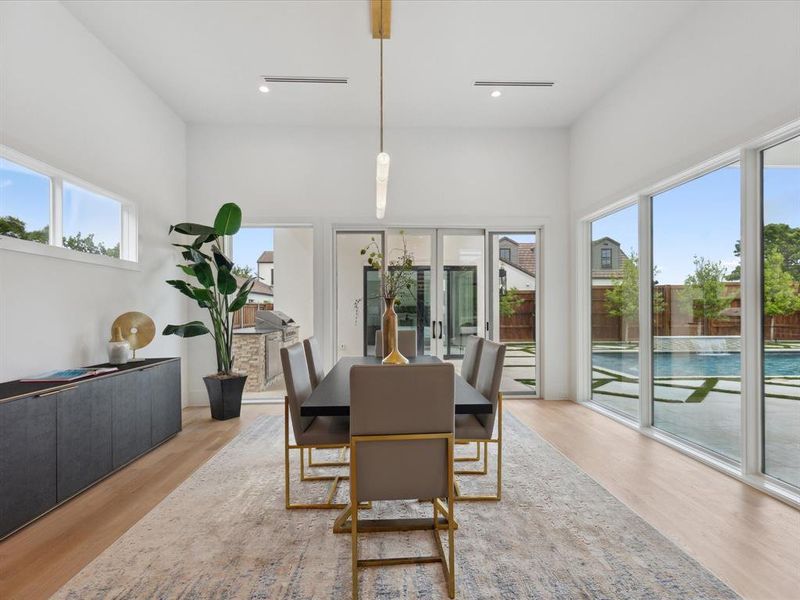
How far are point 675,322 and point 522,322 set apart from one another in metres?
2.00

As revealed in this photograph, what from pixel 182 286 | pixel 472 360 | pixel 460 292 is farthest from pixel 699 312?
pixel 182 286

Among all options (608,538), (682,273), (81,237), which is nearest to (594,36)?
(682,273)

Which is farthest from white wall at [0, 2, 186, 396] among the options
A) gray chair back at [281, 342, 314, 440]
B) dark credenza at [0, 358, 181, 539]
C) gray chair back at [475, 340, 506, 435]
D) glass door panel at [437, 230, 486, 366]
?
glass door panel at [437, 230, 486, 366]

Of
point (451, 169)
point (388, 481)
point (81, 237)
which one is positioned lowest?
point (388, 481)

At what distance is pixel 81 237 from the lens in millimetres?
3398

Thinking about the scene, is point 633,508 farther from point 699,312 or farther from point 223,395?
point 223,395

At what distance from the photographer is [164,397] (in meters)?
3.70

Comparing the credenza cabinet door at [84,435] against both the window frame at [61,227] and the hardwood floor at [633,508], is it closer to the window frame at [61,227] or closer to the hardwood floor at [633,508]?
the hardwood floor at [633,508]

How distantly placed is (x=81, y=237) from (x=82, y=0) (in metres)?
1.70

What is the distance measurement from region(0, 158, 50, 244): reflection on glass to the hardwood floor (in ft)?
5.74

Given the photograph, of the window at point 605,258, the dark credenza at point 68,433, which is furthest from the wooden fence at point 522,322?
the dark credenza at point 68,433

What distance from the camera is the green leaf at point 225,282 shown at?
440 cm

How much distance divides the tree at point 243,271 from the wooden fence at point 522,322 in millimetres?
3160

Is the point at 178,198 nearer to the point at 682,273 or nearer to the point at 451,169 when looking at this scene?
the point at 451,169
